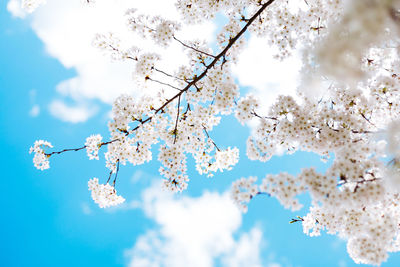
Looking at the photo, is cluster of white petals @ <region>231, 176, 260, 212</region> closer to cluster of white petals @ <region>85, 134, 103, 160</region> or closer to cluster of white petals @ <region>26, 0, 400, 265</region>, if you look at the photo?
cluster of white petals @ <region>26, 0, 400, 265</region>

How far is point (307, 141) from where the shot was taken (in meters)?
6.14

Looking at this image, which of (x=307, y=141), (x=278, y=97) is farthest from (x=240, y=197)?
(x=278, y=97)

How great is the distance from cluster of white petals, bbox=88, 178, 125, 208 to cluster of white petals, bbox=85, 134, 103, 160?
70 cm

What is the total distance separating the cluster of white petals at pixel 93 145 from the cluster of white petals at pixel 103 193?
2.30 feet

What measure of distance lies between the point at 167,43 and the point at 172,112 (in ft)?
6.37

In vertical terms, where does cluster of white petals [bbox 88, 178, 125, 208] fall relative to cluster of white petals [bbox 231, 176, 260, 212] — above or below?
above

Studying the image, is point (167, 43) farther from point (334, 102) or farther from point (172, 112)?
point (334, 102)

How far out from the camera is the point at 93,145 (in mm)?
7426

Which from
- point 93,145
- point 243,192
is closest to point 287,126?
point 243,192

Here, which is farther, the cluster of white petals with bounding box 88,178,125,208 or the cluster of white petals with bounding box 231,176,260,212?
the cluster of white petals with bounding box 88,178,125,208

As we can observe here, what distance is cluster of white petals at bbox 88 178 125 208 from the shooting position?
751 centimetres

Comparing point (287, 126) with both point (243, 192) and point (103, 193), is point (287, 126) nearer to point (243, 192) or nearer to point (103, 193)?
point (243, 192)

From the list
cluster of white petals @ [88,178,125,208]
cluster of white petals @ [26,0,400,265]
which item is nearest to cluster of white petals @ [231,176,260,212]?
cluster of white petals @ [26,0,400,265]

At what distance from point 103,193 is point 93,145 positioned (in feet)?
4.38
